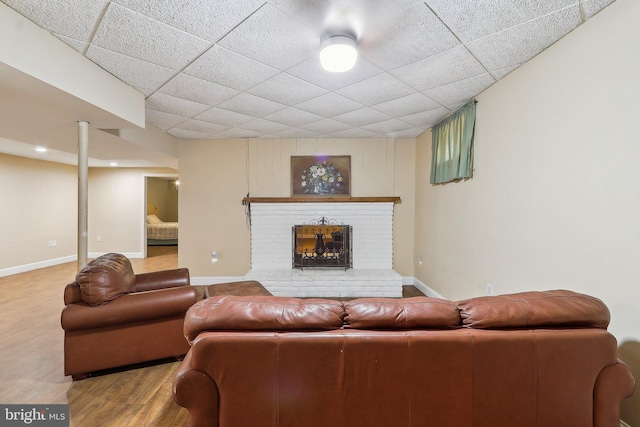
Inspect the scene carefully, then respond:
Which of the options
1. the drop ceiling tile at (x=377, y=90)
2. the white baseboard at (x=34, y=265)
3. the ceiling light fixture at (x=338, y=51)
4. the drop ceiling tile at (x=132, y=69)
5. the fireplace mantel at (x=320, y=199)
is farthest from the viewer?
the white baseboard at (x=34, y=265)

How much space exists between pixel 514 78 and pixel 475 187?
3.42 ft

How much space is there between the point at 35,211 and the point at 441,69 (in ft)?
24.3

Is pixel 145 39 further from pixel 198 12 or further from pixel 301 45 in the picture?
pixel 301 45

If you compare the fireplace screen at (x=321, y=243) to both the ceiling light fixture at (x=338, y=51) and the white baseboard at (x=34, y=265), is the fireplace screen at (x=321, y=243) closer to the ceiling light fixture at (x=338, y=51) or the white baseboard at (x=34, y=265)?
the ceiling light fixture at (x=338, y=51)

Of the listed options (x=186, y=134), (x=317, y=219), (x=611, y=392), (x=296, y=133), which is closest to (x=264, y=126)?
(x=296, y=133)

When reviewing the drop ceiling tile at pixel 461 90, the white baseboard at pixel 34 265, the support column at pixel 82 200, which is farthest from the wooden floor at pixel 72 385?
the drop ceiling tile at pixel 461 90

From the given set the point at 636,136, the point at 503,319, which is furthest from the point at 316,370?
the point at 636,136

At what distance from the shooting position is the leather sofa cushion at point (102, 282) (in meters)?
1.90

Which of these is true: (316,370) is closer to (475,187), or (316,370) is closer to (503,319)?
(503,319)

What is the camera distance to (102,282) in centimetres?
193

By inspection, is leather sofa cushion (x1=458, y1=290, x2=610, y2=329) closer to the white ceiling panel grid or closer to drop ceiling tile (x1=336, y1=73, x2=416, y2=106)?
the white ceiling panel grid

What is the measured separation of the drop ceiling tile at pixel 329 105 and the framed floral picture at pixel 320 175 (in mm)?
1214

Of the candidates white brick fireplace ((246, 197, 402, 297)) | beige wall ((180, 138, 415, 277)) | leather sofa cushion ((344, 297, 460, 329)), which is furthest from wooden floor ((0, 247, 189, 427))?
white brick fireplace ((246, 197, 402, 297))

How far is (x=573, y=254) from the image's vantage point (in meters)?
1.77
